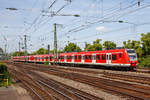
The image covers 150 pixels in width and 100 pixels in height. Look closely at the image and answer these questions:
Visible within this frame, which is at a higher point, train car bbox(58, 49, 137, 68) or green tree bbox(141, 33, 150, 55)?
green tree bbox(141, 33, 150, 55)

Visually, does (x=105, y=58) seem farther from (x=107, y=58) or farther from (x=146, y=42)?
(x=146, y=42)

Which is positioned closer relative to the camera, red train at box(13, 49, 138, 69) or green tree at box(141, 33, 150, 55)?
red train at box(13, 49, 138, 69)

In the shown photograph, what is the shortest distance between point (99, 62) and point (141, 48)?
16.2m

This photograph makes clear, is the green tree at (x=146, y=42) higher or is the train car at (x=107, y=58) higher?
the green tree at (x=146, y=42)

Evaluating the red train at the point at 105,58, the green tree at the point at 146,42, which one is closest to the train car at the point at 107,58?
the red train at the point at 105,58

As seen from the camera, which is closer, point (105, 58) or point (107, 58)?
point (107, 58)

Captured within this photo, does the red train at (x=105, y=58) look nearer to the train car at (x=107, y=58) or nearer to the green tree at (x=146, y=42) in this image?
the train car at (x=107, y=58)

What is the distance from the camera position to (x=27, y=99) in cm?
1008

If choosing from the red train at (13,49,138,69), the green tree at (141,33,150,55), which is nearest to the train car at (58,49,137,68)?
the red train at (13,49,138,69)

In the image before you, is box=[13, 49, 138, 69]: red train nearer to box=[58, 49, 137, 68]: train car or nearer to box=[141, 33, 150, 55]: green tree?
box=[58, 49, 137, 68]: train car

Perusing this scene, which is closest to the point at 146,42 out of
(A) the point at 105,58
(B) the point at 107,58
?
(A) the point at 105,58

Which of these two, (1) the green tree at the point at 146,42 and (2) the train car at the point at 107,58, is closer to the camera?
(2) the train car at the point at 107,58

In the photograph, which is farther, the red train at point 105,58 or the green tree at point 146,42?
the green tree at point 146,42

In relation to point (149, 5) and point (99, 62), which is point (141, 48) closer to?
point (99, 62)
